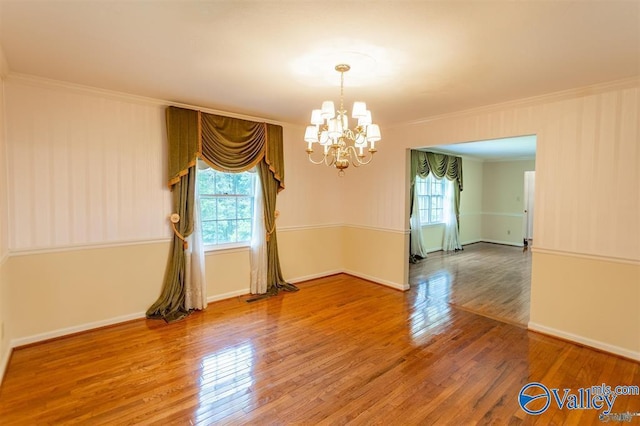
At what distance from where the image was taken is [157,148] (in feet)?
12.3

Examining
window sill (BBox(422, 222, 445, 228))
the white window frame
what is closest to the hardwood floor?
the white window frame

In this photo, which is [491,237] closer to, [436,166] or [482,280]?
[436,166]

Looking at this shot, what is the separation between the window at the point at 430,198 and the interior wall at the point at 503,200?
2186 millimetres

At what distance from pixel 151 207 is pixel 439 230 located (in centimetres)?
652

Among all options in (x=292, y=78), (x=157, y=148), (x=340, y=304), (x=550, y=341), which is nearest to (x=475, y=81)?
(x=292, y=78)

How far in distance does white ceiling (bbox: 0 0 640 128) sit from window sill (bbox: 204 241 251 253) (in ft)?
6.28

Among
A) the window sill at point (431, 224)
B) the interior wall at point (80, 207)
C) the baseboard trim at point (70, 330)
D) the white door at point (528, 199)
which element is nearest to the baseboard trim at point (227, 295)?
the interior wall at point (80, 207)

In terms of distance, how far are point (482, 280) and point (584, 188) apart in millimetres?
2612

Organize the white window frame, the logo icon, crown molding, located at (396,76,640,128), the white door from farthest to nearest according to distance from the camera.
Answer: the white door < the white window frame < crown molding, located at (396,76,640,128) < the logo icon

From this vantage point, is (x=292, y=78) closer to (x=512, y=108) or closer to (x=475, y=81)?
(x=475, y=81)

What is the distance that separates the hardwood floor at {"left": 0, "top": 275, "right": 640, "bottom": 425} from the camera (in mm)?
2170

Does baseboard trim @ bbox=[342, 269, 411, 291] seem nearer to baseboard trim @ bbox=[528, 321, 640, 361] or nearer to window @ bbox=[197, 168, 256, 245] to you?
baseboard trim @ bbox=[528, 321, 640, 361]

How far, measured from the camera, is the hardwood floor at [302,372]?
2.17 metres

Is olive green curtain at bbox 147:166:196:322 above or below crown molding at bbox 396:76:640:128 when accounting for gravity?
below
